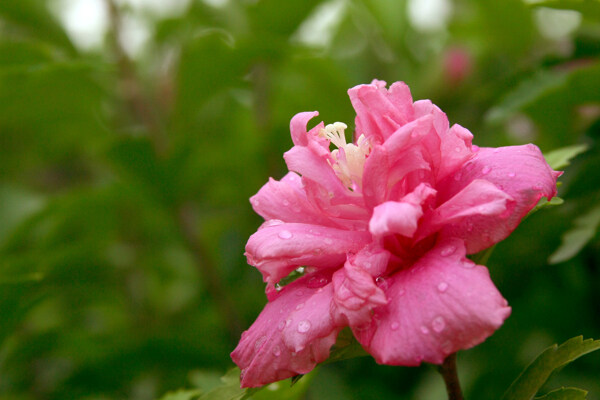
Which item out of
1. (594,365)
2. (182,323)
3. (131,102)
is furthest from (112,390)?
(594,365)

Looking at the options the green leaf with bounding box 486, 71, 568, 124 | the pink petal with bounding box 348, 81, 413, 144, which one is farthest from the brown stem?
the pink petal with bounding box 348, 81, 413, 144

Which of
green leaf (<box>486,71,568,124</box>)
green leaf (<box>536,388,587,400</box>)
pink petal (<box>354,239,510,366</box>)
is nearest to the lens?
pink petal (<box>354,239,510,366</box>)

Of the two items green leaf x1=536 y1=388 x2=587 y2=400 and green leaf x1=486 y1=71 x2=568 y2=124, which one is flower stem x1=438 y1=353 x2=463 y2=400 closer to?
green leaf x1=536 y1=388 x2=587 y2=400

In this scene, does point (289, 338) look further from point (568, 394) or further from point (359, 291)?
point (568, 394)

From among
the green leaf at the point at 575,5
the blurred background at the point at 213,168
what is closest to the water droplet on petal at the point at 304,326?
the blurred background at the point at 213,168

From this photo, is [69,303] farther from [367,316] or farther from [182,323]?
[367,316]

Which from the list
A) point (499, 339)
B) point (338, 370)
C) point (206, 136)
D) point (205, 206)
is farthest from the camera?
point (205, 206)

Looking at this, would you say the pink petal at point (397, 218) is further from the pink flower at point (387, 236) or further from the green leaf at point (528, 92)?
the green leaf at point (528, 92)
